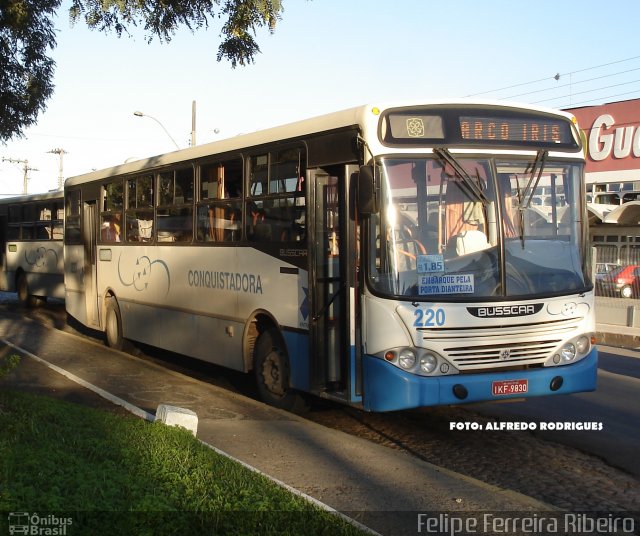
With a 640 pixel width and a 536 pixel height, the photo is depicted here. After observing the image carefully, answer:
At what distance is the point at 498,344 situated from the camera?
730 cm

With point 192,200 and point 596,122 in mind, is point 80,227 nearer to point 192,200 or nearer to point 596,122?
point 192,200

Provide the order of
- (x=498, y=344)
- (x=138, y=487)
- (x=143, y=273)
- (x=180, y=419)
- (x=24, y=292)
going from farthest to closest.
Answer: (x=24, y=292) < (x=143, y=273) < (x=498, y=344) < (x=180, y=419) < (x=138, y=487)

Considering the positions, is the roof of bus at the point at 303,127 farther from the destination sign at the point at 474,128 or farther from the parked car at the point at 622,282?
the parked car at the point at 622,282

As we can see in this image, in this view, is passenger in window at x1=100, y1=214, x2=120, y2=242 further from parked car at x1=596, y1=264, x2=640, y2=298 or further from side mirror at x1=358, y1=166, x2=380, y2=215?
parked car at x1=596, y1=264, x2=640, y2=298

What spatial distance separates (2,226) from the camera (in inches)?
990

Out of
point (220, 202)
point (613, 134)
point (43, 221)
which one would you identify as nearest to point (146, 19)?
point (220, 202)

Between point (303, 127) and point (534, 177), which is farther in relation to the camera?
point (303, 127)

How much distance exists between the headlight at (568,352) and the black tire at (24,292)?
19.2m

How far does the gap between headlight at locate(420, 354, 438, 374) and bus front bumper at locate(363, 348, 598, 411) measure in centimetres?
7

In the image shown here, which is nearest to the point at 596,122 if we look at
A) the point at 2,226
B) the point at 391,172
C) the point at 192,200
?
the point at 2,226

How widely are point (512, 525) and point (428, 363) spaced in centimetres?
216

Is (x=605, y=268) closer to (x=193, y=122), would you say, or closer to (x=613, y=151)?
(x=613, y=151)

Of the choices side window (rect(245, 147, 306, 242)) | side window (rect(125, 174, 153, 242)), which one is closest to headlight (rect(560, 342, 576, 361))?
side window (rect(245, 147, 306, 242))

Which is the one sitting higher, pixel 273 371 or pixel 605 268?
pixel 605 268
